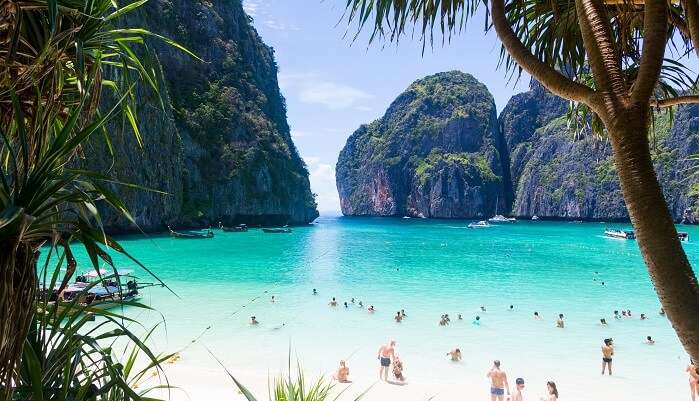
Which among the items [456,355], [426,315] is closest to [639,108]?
[456,355]

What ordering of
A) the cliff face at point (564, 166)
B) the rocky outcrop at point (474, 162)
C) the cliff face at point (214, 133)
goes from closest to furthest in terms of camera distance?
the cliff face at point (214, 133), the cliff face at point (564, 166), the rocky outcrop at point (474, 162)

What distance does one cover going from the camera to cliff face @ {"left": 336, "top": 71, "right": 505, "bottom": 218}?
10881cm

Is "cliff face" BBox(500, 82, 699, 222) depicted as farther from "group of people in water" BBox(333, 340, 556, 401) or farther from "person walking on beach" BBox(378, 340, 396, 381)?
"person walking on beach" BBox(378, 340, 396, 381)

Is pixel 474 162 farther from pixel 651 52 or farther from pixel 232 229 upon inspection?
pixel 651 52

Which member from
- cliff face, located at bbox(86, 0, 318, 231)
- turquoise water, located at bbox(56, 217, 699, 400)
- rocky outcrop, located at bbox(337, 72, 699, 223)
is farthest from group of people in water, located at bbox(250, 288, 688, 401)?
rocky outcrop, located at bbox(337, 72, 699, 223)

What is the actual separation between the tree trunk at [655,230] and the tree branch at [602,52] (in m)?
0.11

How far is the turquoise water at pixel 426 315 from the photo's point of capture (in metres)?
10.6

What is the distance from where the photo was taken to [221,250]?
33688 mm

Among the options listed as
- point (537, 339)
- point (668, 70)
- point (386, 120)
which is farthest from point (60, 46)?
point (386, 120)

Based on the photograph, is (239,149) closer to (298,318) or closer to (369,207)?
(298,318)

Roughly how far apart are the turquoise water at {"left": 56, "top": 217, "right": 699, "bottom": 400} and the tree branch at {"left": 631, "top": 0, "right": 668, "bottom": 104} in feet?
9.03

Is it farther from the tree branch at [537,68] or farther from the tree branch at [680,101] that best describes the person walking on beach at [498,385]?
the tree branch at [537,68]

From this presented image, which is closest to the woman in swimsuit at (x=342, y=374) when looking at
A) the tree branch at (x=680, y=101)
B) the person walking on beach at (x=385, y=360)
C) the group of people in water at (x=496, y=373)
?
the group of people in water at (x=496, y=373)

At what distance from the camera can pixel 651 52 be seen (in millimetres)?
1717
